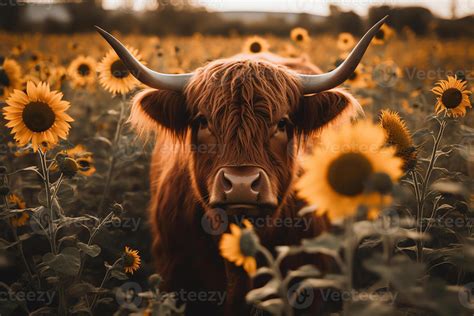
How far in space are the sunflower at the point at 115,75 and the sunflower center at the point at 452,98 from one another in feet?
8.32

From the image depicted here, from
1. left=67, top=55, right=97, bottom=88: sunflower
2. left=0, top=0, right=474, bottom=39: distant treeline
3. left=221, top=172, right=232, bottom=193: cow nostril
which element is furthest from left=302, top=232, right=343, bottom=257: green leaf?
left=0, top=0, right=474, bottom=39: distant treeline

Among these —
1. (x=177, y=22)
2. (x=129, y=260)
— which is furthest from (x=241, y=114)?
(x=177, y=22)

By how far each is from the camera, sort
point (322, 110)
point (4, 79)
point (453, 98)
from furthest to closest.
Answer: point (4, 79), point (322, 110), point (453, 98)

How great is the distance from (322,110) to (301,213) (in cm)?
197

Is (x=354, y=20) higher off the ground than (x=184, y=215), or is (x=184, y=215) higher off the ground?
(x=354, y=20)

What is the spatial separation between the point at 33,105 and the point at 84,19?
91.8ft

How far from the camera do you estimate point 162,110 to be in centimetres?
362

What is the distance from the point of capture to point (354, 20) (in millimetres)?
16734

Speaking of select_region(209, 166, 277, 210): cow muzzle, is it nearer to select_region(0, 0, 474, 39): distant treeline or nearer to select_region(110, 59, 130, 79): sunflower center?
select_region(110, 59, 130, 79): sunflower center

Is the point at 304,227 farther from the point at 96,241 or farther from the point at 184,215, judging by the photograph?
the point at 96,241

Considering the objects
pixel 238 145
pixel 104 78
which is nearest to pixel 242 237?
pixel 238 145

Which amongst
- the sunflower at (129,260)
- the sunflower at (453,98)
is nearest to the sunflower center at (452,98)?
the sunflower at (453,98)

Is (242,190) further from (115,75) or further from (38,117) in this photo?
(115,75)

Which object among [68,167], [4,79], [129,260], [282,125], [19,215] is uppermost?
[4,79]
